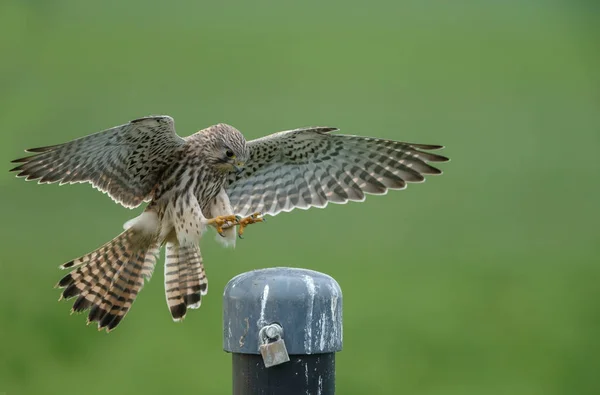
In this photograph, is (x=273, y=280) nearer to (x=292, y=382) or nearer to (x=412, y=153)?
(x=292, y=382)

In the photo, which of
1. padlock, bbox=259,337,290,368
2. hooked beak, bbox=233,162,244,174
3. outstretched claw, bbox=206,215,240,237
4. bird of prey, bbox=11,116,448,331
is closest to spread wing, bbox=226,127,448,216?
bird of prey, bbox=11,116,448,331

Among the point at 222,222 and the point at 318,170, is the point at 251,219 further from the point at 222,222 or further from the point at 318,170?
the point at 318,170

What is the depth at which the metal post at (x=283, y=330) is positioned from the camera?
368cm

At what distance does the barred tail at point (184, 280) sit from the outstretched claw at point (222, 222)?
272 millimetres

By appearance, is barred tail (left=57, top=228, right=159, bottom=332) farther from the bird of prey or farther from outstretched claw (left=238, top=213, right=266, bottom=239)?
outstretched claw (left=238, top=213, right=266, bottom=239)

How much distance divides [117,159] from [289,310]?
2.62 m

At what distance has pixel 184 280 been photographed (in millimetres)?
6098

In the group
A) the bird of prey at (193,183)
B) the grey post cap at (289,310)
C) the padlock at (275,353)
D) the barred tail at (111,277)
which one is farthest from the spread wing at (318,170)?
the padlock at (275,353)

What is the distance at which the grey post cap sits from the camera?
3684 millimetres

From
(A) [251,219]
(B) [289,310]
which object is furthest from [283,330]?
(A) [251,219]

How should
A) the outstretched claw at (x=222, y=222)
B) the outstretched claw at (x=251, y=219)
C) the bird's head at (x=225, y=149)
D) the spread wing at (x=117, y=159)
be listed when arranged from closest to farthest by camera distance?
the outstretched claw at (x=251, y=219)
the spread wing at (x=117, y=159)
the outstretched claw at (x=222, y=222)
the bird's head at (x=225, y=149)

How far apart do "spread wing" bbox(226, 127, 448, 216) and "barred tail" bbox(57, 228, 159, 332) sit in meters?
0.67

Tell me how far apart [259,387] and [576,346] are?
654cm

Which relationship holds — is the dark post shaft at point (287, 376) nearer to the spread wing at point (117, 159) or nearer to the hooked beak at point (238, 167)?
the spread wing at point (117, 159)
